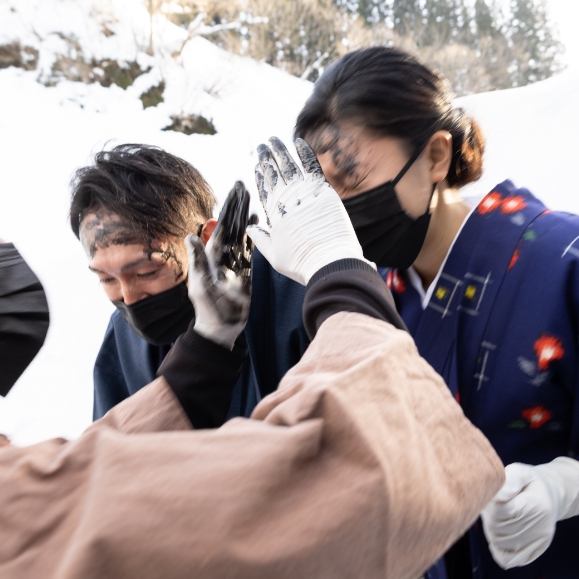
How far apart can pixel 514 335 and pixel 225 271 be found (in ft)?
2.26

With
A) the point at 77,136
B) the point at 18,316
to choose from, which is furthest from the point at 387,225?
the point at 77,136

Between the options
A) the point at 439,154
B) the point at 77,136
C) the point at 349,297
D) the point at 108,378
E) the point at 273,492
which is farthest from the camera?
the point at 77,136

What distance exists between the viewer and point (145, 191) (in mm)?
1490

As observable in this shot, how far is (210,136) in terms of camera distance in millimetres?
7555

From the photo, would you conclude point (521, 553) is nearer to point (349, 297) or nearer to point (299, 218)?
point (349, 297)

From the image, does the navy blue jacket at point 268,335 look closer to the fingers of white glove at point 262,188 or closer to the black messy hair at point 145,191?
the black messy hair at point 145,191

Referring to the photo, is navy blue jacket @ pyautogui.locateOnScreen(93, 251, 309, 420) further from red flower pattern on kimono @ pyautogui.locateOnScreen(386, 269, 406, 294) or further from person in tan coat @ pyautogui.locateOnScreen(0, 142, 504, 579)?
person in tan coat @ pyautogui.locateOnScreen(0, 142, 504, 579)

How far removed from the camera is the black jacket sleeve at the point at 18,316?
948mm

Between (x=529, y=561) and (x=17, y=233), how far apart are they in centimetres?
545

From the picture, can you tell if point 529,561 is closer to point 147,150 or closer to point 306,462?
point 306,462

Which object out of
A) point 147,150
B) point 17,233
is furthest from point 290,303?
point 17,233

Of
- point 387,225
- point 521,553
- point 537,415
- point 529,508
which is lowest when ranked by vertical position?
point 521,553

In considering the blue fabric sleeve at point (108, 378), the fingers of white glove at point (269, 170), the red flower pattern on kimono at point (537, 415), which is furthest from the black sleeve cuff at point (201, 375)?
the blue fabric sleeve at point (108, 378)

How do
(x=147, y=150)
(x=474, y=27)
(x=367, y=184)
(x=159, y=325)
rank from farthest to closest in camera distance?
Answer: (x=474, y=27), (x=147, y=150), (x=159, y=325), (x=367, y=184)
